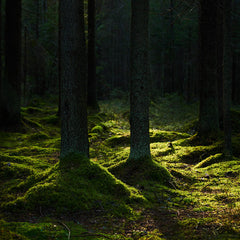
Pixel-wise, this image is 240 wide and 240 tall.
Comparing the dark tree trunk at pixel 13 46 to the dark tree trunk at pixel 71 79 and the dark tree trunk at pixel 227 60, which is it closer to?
the dark tree trunk at pixel 71 79

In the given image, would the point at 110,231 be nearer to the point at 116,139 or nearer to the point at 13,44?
the point at 116,139

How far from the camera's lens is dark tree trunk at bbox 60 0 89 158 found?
541 centimetres

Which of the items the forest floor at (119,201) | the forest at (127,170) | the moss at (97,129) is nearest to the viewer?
the forest floor at (119,201)

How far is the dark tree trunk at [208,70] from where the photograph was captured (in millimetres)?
9234

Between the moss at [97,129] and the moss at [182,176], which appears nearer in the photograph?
the moss at [182,176]

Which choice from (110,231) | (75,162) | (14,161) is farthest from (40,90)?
(110,231)

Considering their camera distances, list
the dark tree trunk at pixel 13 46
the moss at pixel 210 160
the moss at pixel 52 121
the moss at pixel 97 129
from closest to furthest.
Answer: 1. the moss at pixel 210 160
2. the dark tree trunk at pixel 13 46
3. the moss at pixel 97 129
4. the moss at pixel 52 121

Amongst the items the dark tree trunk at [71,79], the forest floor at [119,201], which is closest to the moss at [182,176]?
the forest floor at [119,201]

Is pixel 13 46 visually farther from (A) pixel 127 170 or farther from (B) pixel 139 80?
(A) pixel 127 170

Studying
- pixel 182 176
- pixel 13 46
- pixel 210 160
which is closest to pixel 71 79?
pixel 182 176

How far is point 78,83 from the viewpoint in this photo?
5508 mm

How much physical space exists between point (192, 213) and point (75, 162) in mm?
2372

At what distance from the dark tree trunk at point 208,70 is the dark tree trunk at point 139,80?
3827mm

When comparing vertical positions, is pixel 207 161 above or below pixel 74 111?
below
